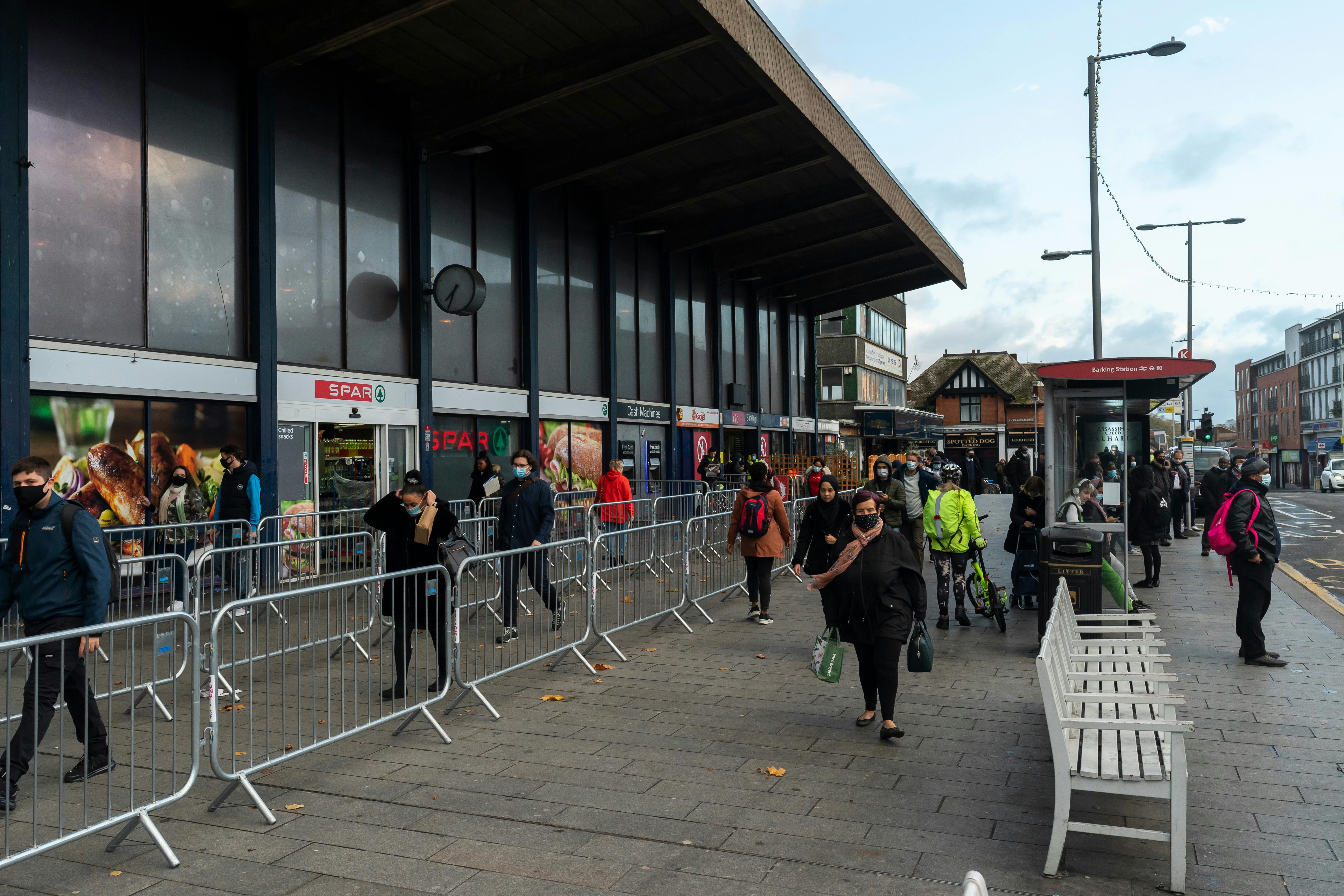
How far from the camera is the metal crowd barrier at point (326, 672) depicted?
5762mm

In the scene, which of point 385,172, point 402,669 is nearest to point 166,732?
point 402,669

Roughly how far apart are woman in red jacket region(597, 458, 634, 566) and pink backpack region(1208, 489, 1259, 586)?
6037 mm

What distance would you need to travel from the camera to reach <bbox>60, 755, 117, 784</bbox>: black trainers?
17.5ft

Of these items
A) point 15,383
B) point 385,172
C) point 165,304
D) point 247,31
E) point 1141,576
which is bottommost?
point 1141,576

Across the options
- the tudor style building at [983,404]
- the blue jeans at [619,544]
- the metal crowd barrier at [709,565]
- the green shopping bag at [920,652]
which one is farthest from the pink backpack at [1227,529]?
the tudor style building at [983,404]

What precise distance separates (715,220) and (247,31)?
42.6 feet

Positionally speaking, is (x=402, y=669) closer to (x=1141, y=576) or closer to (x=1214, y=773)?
(x=1214, y=773)

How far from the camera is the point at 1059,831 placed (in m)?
4.17

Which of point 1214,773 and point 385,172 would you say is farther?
point 385,172

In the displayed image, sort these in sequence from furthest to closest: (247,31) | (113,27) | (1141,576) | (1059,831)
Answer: (1141,576), (247,31), (113,27), (1059,831)

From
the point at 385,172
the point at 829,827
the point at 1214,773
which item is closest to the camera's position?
the point at 829,827

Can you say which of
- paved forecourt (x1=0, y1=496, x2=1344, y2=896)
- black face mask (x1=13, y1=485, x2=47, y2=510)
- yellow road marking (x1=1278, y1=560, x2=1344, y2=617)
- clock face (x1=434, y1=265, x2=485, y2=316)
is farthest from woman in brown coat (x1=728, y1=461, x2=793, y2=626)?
clock face (x1=434, y1=265, x2=485, y2=316)

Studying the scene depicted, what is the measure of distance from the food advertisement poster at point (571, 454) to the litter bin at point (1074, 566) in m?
11.5

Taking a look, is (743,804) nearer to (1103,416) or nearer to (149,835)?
(149,835)
